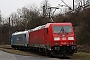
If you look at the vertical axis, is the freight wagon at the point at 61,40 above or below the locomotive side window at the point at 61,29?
below

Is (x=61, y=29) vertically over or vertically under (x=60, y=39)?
over

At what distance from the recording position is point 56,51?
2359 cm

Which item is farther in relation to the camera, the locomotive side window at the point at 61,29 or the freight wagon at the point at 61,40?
the locomotive side window at the point at 61,29

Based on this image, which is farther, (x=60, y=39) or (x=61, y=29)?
(x=61, y=29)

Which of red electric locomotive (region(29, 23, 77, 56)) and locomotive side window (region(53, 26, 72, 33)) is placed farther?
locomotive side window (region(53, 26, 72, 33))

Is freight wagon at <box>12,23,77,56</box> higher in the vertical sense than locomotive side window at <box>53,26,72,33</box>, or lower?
lower

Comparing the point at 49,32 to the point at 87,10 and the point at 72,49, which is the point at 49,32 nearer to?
the point at 72,49

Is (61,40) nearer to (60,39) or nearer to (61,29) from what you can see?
(60,39)

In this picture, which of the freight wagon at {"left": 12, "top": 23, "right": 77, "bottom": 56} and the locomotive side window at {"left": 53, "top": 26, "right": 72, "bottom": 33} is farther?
the locomotive side window at {"left": 53, "top": 26, "right": 72, "bottom": 33}

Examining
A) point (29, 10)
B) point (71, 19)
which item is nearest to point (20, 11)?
point (29, 10)

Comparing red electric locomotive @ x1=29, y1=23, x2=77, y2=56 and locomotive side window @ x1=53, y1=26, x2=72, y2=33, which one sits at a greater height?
locomotive side window @ x1=53, y1=26, x2=72, y2=33

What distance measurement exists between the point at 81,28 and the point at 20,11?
59847 millimetres

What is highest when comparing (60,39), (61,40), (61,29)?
(61,29)

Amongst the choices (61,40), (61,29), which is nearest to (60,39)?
(61,40)
